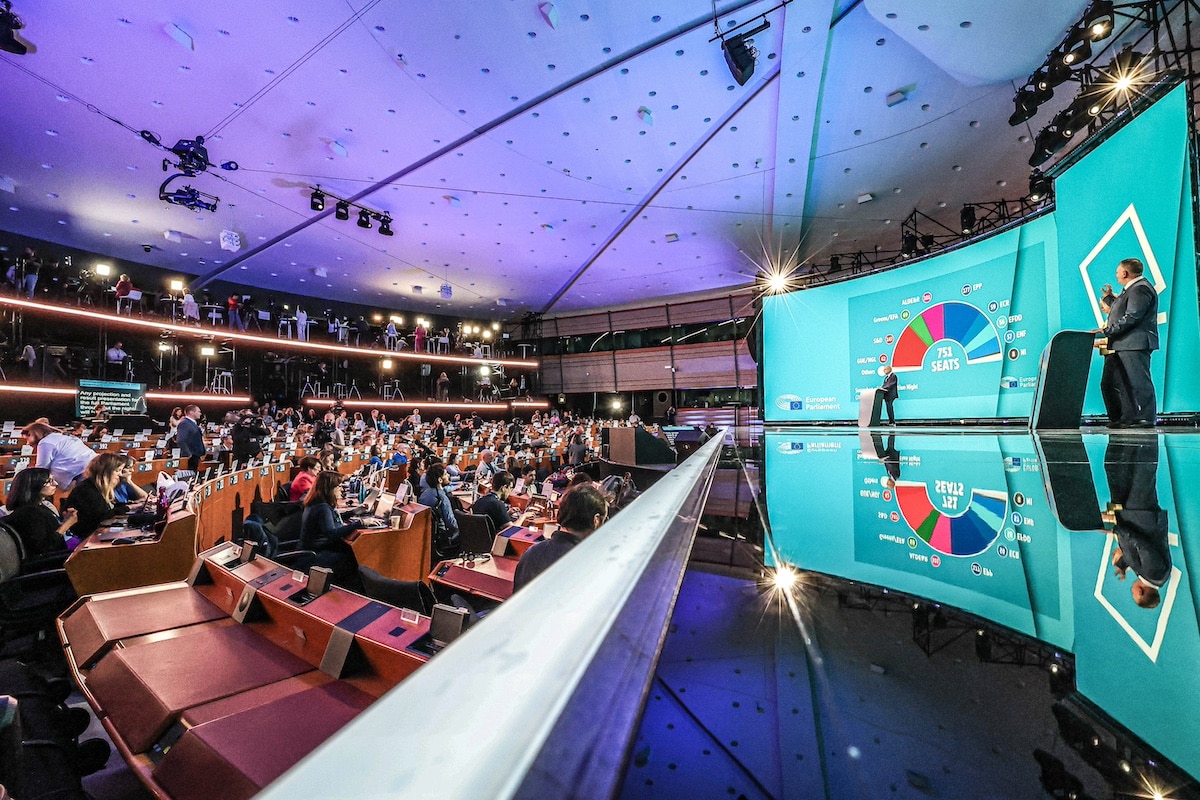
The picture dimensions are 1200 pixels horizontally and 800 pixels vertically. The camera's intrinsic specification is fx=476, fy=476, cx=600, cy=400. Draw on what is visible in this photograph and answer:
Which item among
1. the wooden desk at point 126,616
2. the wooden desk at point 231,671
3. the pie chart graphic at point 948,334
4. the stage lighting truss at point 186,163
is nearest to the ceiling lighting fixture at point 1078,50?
the pie chart graphic at point 948,334

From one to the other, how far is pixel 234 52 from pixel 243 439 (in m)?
5.16

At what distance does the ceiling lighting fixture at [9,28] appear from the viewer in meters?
4.18

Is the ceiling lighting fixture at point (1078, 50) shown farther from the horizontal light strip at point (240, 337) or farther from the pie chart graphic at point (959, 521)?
the horizontal light strip at point (240, 337)

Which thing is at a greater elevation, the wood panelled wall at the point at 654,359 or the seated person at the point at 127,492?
the wood panelled wall at the point at 654,359

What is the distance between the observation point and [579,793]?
0.19 metres

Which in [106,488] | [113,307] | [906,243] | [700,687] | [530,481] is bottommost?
[530,481]

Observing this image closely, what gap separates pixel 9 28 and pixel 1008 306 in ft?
32.5

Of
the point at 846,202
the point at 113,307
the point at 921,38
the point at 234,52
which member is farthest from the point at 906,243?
the point at 113,307

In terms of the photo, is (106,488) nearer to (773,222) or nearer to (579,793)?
(579,793)

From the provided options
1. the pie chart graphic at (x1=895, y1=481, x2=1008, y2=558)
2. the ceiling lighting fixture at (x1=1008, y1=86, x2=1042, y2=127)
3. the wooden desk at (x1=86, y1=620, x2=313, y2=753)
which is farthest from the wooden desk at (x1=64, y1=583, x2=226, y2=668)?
the ceiling lighting fixture at (x1=1008, y1=86, x2=1042, y2=127)

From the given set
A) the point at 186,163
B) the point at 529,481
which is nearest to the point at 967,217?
the point at 529,481

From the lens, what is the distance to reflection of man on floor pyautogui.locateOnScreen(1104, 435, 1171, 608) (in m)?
0.56

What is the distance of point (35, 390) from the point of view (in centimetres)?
834

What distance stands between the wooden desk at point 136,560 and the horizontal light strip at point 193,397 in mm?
9319
